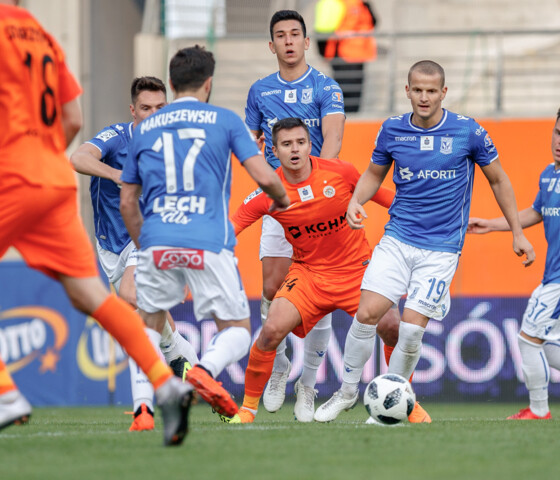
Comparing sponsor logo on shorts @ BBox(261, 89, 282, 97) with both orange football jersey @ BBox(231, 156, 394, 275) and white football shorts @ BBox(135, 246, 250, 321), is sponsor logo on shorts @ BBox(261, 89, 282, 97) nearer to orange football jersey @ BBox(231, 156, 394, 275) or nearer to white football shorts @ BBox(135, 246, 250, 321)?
orange football jersey @ BBox(231, 156, 394, 275)

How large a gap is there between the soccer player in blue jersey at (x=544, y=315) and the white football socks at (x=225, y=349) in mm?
2854

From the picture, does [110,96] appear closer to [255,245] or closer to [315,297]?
[255,245]

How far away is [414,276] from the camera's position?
21.8 feet

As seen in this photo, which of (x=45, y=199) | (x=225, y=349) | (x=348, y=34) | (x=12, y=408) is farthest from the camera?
(x=348, y=34)

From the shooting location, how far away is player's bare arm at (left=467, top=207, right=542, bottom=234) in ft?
23.6

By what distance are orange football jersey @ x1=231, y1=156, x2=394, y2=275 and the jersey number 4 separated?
1.81m

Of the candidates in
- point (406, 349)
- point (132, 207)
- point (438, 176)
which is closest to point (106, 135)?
point (132, 207)

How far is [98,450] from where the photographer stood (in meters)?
4.59

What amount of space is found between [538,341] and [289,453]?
3.71 meters

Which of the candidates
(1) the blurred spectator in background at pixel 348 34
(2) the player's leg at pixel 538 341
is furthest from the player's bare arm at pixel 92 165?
(1) the blurred spectator in background at pixel 348 34

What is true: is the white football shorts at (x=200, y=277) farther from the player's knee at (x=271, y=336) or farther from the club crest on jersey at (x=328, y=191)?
the club crest on jersey at (x=328, y=191)

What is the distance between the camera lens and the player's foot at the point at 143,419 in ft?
18.9

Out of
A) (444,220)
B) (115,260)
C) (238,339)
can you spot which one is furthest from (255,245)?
(238,339)

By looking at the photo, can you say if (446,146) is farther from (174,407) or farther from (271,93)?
(174,407)
